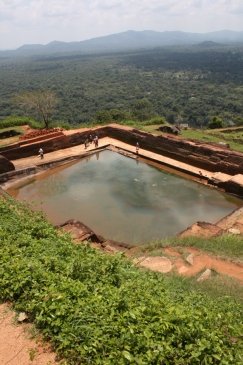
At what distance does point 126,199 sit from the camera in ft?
44.9

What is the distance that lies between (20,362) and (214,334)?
2176 mm

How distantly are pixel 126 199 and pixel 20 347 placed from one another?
375 inches

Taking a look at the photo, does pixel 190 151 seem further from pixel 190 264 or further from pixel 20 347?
pixel 20 347

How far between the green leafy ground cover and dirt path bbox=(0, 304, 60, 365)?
6.1 inches

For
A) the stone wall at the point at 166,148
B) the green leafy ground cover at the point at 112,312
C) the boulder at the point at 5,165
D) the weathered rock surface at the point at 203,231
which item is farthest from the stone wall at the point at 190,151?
the green leafy ground cover at the point at 112,312

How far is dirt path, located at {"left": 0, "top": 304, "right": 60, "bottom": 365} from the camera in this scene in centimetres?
413

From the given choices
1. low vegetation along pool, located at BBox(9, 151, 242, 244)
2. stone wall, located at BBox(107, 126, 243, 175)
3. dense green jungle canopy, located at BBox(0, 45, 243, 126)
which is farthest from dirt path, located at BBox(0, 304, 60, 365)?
dense green jungle canopy, located at BBox(0, 45, 243, 126)

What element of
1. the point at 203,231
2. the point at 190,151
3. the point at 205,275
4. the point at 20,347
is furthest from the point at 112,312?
the point at 190,151

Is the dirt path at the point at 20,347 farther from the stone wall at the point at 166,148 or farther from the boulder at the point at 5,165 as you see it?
the stone wall at the point at 166,148

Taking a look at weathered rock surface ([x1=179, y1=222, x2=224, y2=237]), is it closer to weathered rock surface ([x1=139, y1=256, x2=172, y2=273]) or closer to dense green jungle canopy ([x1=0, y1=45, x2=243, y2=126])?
weathered rock surface ([x1=139, y1=256, x2=172, y2=273])

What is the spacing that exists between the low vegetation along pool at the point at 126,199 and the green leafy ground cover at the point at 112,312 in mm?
5151

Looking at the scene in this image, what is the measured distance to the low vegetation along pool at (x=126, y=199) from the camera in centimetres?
1175

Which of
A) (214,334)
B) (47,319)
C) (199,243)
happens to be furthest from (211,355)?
(199,243)

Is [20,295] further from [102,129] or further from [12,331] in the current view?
[102,129]
